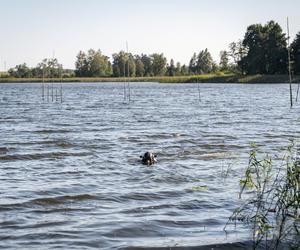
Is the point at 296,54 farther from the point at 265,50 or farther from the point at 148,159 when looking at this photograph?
the point at 148,159

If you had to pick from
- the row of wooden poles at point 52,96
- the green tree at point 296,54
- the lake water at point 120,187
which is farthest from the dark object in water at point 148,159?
the green tree at point 296,54

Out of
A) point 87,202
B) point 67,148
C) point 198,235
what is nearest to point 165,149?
point 67,148

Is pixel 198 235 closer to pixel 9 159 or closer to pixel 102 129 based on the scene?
pixel 9 159

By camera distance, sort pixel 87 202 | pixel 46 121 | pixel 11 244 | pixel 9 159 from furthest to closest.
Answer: pixel 46 121, pixel 9 159, pixel 87 202, pixel 11 244

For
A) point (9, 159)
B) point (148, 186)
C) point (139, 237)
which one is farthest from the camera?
point (9, 159)

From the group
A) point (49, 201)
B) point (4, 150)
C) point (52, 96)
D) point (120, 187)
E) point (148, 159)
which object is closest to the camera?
point (49, 201)

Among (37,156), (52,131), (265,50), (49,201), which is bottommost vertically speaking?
(49,201)

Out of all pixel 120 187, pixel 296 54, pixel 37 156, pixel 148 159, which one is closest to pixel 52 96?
pixel 37 156

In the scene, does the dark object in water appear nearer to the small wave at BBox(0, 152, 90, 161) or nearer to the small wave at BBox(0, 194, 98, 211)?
the small wave at BBox(0, 152, 90, 161)

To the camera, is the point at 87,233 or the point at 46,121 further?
the point at 46,121

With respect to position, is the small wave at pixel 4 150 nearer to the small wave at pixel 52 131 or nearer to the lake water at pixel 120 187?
the lake water at pixel 120 187

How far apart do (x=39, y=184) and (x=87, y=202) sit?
7.99ft

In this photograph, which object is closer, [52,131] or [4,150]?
[4,150]

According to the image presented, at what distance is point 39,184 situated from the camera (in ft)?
45.4
